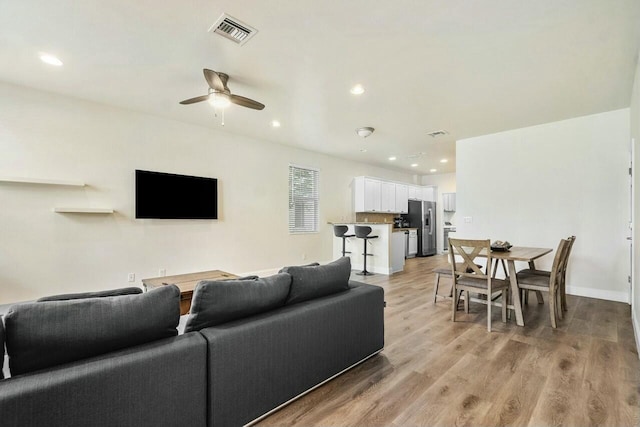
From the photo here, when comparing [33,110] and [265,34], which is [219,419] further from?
[33,110]

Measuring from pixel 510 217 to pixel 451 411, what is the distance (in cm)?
413

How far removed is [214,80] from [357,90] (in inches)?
62.5

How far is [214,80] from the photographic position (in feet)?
9.30

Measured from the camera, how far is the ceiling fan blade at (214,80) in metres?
2.72

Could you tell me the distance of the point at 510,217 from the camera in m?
4.93

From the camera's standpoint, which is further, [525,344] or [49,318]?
[525,344]

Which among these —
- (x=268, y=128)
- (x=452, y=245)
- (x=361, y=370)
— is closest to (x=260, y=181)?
(x=268, y=128)

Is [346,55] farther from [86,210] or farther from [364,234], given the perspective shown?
[364,234]

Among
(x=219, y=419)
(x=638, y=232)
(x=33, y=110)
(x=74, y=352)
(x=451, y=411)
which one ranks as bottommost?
(x=451, y=411)

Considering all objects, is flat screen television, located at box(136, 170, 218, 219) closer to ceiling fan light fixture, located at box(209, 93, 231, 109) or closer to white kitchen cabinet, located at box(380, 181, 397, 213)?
ceiling fan light fixture, located at box(209, 93, 231, 109)

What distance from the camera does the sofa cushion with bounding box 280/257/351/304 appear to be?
6.50 feet

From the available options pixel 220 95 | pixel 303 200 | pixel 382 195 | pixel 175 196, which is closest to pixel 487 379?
pixel 220 95

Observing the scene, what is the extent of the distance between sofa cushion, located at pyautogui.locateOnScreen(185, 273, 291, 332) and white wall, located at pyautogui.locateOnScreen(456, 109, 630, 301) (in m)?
4.60

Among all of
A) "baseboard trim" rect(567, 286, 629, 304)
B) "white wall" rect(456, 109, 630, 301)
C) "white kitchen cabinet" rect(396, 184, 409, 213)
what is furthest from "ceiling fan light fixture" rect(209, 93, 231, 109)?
"white kitchen cabinet" rect(396, 184, 409, 213)
